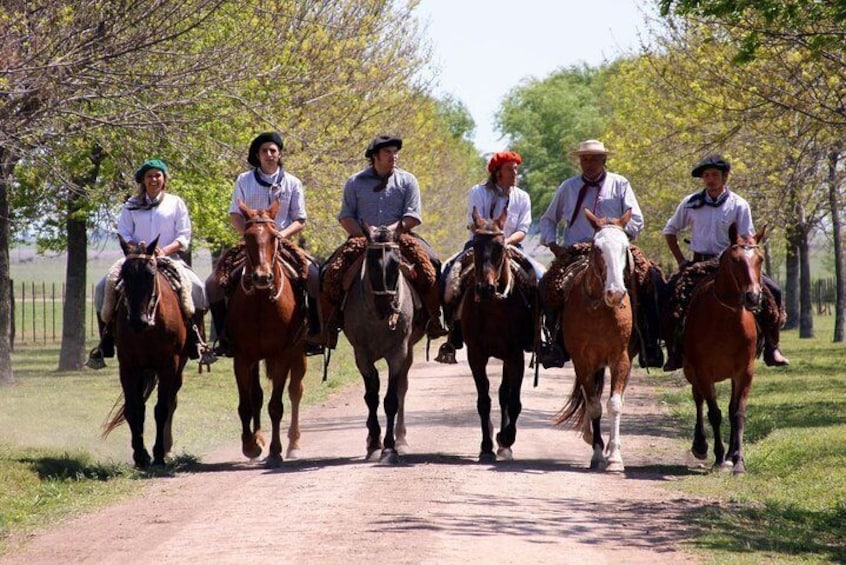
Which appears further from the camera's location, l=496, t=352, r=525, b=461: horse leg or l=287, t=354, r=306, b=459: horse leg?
l=287, t=354, r=306, b=459: horse leg

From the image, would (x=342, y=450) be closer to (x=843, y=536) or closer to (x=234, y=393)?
(x=843, y=536)

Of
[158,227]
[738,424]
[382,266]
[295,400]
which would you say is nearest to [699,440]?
[738,424]

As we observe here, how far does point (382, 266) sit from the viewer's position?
47.1ft

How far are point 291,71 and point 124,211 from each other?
784cm

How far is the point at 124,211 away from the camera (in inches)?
612

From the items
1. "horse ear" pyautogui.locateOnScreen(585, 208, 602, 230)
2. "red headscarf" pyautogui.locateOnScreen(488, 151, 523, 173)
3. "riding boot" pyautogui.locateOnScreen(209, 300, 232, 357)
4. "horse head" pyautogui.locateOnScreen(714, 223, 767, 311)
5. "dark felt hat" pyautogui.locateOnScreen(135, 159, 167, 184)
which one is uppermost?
"red headscarf" pyautogui.locateOnScreen(488, 151, 523, 173)

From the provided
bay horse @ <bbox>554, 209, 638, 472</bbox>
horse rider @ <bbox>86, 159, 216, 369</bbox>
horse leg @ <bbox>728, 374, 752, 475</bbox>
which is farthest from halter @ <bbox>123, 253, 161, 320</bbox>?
horse leg @ <bbox>728, 374, 752, 475</bbox>

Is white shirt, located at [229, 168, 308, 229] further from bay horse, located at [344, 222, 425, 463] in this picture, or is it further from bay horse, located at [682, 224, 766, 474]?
bay horse, located at [682, 224, 766, 474]

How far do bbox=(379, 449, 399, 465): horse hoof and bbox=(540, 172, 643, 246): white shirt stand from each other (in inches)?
106

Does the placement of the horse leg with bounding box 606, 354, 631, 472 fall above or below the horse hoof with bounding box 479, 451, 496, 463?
above

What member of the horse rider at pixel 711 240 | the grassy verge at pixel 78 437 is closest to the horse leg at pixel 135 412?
the grassy verge at pixel 78 437

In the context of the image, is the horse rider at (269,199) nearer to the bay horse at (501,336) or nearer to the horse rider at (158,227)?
the horse rider at (158,227)

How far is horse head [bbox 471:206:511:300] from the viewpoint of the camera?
14422mm

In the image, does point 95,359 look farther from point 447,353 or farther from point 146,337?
point 447,353
